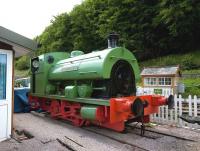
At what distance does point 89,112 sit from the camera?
829 centimetres

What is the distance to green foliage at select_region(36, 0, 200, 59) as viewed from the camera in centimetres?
2861

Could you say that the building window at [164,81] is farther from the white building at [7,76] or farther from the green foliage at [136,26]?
the green foliage at [136,26]

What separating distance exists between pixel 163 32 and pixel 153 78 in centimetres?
1978

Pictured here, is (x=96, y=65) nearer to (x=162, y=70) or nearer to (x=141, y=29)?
(x=162, y=70)

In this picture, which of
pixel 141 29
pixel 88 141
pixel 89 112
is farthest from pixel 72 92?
pixel 141 29

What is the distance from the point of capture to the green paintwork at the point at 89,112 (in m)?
8.12

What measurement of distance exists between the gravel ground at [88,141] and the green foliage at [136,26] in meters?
16.6

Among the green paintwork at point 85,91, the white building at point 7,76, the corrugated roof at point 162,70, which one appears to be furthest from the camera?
the corrugated roof at point 162,70

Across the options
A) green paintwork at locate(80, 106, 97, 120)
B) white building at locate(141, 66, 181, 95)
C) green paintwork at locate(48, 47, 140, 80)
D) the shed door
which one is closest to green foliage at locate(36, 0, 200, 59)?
white building at locate(141, 66, 181, 95)

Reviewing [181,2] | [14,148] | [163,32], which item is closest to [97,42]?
[163,32]

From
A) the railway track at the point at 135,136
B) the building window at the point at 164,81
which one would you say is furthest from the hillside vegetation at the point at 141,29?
the railway track at the point at 135,136

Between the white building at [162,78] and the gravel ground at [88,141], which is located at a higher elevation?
the white building at [162,78]

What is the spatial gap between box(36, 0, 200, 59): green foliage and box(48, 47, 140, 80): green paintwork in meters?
15.5

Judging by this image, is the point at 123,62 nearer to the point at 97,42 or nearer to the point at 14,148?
the point at 14,148
